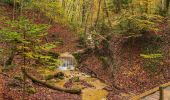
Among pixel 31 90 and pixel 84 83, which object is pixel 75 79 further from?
pixel 31 90

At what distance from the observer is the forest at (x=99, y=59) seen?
14461 millimetres

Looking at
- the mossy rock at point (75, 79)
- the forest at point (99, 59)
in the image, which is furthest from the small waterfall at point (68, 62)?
the mossy rock at point (75, 79)

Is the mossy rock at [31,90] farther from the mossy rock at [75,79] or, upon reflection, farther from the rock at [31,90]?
the mossy rock at [75,79]

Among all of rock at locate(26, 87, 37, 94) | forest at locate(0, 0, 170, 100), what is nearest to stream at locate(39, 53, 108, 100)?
forest at locate(0, 0, 170, 100)

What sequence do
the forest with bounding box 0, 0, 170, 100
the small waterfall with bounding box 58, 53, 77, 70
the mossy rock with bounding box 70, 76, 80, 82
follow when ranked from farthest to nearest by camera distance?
the small waterfall with bounding box 58, 53, 77, 70 → the mossy rock with bounding box 70, 76, 80, 82 → the forest with bounding box 0, 0, 170, 100

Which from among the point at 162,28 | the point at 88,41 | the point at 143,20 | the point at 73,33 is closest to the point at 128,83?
the point at 143,20

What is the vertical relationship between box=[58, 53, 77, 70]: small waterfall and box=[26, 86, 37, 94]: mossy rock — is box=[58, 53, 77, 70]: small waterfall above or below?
below

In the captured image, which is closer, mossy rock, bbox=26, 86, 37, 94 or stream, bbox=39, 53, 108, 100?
mossy rock, bbox=26, 86, 37, 94

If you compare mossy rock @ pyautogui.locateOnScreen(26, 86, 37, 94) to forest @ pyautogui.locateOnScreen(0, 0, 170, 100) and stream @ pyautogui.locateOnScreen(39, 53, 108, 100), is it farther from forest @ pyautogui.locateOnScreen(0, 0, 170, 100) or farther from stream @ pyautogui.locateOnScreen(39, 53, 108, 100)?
stream @ pyautogui.locateOnScreen(39, 53, 108, 100)

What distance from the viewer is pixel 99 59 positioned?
1088 inches

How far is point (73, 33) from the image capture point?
4375cm

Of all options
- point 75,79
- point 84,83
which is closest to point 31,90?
point 84,83

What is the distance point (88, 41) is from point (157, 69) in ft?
37.9

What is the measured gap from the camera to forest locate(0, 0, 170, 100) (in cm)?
1446
